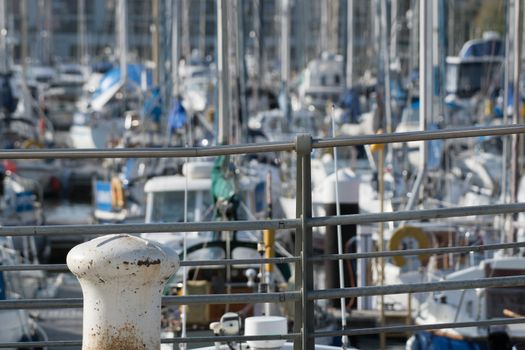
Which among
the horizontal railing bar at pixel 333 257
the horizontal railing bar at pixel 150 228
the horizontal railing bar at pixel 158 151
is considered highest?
the horizontal railing bar at pixel 158 151

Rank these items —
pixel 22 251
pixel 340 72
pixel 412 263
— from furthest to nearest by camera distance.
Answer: pixel 340 72
pixel 22 251
pixel 412 263

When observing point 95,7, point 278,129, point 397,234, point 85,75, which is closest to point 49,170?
point 278,129

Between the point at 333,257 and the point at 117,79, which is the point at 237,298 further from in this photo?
the point at 117,79

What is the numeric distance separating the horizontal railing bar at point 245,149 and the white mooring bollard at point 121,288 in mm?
659

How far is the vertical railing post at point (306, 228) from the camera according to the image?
5.64 m

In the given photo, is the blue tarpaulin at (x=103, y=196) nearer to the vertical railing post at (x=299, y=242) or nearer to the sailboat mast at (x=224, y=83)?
the sailboat mast at (x=224, y=83)

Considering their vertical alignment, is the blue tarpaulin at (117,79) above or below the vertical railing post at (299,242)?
below

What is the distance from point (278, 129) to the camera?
34.1m

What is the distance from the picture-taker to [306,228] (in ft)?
18.6

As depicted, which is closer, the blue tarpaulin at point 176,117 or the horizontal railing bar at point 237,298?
the horizontal railing bar at point 237,298

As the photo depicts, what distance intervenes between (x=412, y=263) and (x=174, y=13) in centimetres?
1191

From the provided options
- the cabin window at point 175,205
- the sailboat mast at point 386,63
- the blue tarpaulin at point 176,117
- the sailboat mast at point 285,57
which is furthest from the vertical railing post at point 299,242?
the sailboat mast at point 285,57

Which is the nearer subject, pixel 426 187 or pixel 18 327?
pixel 18 327

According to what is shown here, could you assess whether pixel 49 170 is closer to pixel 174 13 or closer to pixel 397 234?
pixel 174 13
